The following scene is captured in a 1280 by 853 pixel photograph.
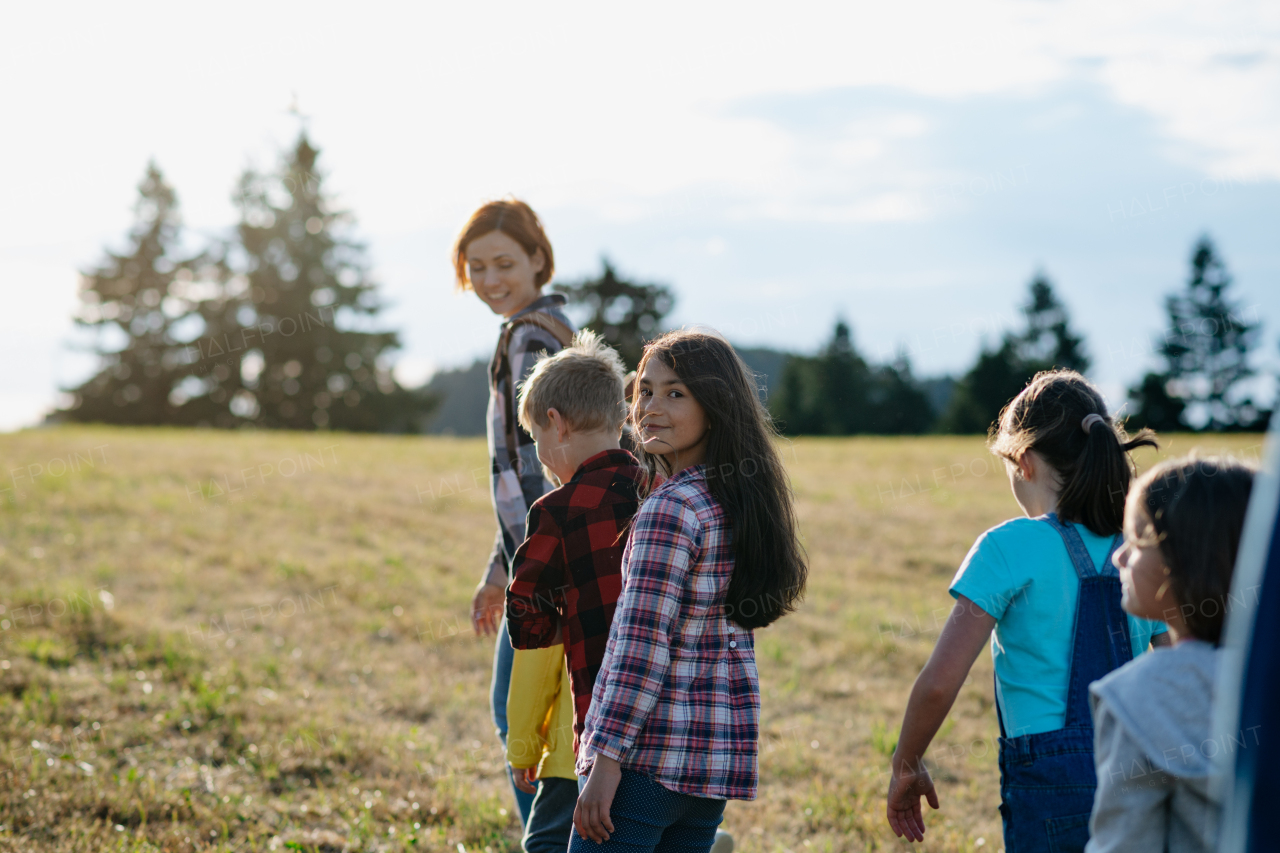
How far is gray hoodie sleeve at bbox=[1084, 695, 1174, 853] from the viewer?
4.64 ft

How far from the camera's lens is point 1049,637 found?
209 centimetres

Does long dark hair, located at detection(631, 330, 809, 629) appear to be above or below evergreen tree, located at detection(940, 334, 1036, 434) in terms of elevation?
below

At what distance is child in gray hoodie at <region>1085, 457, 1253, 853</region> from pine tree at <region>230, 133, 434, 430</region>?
40538 millimetres

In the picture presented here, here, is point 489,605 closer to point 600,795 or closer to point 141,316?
point 600,795

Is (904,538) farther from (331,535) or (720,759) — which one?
(720,759)

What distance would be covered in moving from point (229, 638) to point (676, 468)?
5.54m

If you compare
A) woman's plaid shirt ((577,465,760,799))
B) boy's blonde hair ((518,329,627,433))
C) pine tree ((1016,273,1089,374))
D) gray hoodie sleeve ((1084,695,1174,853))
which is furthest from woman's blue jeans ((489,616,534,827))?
pine tree ((1016,273,1089,374))

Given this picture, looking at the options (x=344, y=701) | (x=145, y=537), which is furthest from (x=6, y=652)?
(x=145, y=537)

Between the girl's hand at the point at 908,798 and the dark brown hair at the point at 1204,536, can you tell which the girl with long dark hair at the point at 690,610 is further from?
the dark brown hair at the point at 1204,536

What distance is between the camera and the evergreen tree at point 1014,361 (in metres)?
45.0

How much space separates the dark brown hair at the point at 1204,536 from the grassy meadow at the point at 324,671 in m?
2.85

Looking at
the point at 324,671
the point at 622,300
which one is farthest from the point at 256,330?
the point at 324,671

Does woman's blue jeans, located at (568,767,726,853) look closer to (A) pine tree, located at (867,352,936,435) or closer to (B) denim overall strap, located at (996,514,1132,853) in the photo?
(B) denim overall strap, located at (996,514,1132,853)

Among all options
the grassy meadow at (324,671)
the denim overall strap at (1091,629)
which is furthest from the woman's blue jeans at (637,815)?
the grassy meadow at (324,671)
